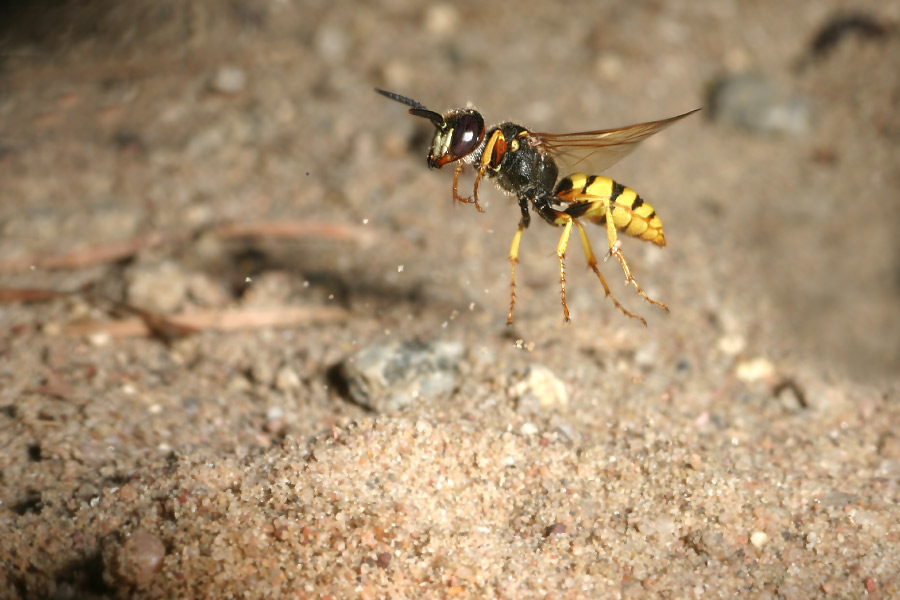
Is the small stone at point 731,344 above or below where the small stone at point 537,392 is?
above

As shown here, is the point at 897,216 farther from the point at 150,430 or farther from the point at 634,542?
the point at 150,430

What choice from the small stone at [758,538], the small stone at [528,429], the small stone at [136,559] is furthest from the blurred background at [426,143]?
the small stone at [136,559]

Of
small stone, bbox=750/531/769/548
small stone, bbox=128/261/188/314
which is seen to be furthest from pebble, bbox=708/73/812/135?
small stone, bbox=128/261/188/314

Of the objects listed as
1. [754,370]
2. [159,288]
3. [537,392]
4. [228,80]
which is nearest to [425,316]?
[537,392]

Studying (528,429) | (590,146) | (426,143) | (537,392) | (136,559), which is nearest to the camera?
(136,559)

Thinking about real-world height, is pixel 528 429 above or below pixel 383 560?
above

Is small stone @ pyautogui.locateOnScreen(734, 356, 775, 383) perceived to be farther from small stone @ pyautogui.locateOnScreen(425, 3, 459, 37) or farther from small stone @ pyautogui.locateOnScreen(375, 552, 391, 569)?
small stone @ pyautogui.locateOnScreen(425, 3, 459, 37)

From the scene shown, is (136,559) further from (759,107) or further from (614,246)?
(759,107)

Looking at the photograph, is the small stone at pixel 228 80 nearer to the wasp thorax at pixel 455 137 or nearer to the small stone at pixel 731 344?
the wasp thorax at pixel 455 137
